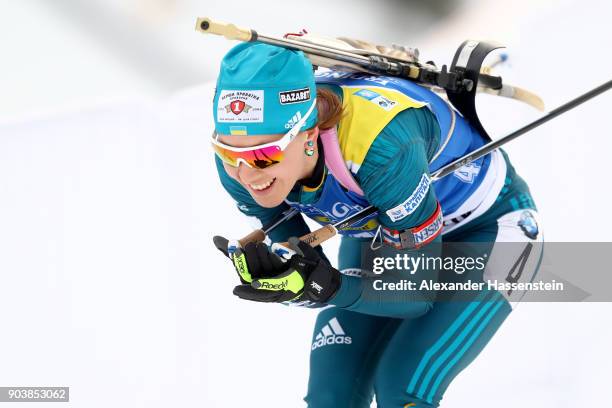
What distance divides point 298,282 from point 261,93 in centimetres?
59

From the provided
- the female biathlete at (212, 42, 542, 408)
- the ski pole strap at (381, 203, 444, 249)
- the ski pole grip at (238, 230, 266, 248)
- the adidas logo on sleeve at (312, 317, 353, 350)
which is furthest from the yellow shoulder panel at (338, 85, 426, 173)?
the adidas logo on sleeve at (312, 317, 353, 350)

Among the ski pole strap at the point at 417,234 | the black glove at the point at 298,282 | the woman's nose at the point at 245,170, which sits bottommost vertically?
the black glove at the point at 298,282

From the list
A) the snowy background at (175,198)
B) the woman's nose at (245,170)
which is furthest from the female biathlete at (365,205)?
the snowy background at (175,198)

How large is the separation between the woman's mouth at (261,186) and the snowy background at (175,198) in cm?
135

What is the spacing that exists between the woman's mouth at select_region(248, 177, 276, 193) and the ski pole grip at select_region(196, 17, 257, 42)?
17.3 inches

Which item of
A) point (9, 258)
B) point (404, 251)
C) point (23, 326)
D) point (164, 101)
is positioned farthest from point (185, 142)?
point (404, 251)

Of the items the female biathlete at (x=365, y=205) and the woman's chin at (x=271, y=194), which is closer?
the female biathlete at (x=365, y=205)

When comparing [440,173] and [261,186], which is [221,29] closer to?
[261,186]

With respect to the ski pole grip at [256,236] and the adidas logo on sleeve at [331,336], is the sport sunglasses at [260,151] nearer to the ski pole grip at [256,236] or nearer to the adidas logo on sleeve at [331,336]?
the ski pole grip at [256,236]

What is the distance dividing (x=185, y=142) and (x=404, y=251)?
2622mm

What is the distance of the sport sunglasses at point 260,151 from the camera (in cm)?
263

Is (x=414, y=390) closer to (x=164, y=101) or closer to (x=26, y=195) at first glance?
(x=26, y=195)

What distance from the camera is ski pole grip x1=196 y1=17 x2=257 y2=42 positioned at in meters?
2.57

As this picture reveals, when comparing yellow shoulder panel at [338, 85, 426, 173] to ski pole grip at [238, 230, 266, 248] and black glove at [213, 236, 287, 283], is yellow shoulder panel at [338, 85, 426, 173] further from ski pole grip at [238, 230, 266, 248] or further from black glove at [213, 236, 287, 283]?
ski pole grip at [238, 230, 266, 248]
